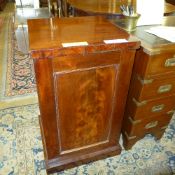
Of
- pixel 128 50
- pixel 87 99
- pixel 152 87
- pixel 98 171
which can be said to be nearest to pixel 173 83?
pixel 152 87

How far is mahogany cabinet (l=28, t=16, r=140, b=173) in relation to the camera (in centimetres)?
80

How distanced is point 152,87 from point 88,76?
1.30 feet

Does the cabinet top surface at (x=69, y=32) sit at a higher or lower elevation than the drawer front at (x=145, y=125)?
higher

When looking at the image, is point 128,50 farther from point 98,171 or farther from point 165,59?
point 98,171

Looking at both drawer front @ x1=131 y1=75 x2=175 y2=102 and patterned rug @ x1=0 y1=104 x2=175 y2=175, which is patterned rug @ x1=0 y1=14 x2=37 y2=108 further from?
drawer front @ x1=131 y1=75 x2=175 y2=102

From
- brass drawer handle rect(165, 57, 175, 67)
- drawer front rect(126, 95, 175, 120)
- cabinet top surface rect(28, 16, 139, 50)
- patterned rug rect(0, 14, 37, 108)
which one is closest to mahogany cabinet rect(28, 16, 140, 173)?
cabinet top surface rect(28, 16, 139, 50)

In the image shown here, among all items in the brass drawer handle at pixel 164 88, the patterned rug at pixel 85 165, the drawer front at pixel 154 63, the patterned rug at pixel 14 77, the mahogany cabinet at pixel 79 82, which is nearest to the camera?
the mahogany cabinet at pixel 79 82

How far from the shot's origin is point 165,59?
0.96 metres

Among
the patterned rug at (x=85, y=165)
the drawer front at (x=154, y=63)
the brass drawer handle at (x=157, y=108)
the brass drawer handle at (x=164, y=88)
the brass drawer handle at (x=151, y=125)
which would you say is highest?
the drawer front at (x=154, y=63)

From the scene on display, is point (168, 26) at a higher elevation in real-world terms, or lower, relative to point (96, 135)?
higher

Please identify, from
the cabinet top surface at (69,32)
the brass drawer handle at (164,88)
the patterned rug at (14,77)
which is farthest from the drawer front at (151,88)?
the patterned rug at (14,77)

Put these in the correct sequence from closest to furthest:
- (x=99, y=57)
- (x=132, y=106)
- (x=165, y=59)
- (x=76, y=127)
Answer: (x=99, y=57), (x=165, y=59), (x=76, y=127), (x=132, y=106)

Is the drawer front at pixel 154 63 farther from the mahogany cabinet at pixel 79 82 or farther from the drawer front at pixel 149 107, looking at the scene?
the drawer front at pixel 149 107

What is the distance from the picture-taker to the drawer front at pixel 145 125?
1.23 m
